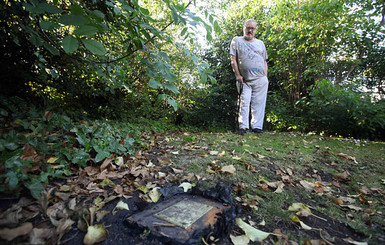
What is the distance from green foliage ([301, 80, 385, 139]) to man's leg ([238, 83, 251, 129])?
1.85 meters

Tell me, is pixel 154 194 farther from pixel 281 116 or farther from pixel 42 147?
pixel 281 116

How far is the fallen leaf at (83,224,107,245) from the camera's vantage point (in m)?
0.85

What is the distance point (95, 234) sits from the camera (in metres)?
0.88

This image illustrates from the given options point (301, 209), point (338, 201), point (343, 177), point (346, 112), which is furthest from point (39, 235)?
point (346, 112)

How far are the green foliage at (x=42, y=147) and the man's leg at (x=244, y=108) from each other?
2868 mm

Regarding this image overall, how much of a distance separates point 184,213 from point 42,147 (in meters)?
1.19

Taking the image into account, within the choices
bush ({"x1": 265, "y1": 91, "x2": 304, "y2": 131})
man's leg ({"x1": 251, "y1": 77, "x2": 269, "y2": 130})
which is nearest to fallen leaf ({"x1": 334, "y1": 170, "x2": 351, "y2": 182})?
man's leg ({"x1": 251, "y1": 77, "x2": 269, "y2": 130})

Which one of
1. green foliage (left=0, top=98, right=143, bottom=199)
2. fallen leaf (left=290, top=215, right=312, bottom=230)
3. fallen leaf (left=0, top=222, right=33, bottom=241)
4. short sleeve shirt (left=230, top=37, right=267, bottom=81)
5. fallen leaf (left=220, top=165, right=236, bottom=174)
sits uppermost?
short sleeve shirt (left=230, top=37, right=267, bottom=81)

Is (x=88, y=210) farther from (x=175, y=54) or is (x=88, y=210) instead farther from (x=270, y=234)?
(x=175, y=54)

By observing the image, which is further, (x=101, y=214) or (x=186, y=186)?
(x=186, y=186)

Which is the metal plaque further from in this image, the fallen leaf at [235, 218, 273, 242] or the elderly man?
the elderly man

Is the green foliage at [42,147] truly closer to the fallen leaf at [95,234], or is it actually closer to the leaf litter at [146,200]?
the leaf litter at [146,200]

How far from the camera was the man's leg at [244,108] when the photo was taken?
14.1 ft

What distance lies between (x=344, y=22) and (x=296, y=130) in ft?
10.1
